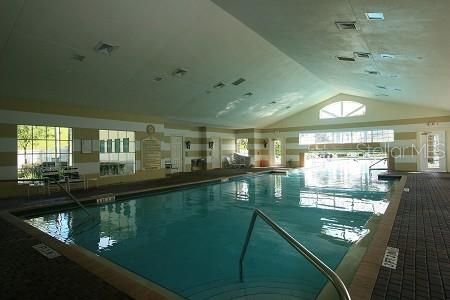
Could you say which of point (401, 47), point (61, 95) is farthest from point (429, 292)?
point (61, 95)

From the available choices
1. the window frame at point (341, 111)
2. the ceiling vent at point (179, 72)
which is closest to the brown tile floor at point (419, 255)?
the ceiling vent at point (179, 72)

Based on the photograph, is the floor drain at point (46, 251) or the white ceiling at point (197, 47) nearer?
the floor drain at point (46, 251)

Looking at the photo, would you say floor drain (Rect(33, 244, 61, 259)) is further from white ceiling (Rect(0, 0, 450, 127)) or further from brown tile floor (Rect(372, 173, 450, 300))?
white ceiling (Rect(0, 0, 450, 127))

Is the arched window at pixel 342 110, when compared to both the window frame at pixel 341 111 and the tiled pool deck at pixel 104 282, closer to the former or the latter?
the window frame at pixel 341 111

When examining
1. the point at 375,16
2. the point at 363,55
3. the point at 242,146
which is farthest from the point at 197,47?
the point at 242,146

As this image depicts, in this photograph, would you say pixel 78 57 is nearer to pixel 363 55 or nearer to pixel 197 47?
pixel 197 47

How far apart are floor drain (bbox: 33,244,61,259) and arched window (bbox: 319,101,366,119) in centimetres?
1552

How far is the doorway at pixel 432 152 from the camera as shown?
42.5 feet

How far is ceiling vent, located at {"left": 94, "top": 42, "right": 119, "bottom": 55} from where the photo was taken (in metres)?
6.16

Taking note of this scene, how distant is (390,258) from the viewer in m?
2.83

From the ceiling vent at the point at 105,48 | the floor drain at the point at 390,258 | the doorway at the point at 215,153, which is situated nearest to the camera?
the floor drain at the point at 390,258

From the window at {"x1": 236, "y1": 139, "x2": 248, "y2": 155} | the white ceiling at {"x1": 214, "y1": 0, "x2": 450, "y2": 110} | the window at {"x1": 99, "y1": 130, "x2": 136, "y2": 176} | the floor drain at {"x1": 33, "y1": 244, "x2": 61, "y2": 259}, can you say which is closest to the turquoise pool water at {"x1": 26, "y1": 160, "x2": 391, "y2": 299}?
the floor drain at {"x1": 33, "y1": 244, "x2": 61, "y2": 259}

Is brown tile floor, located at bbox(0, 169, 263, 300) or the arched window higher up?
the arched window

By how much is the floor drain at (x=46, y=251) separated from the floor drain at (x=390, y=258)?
327cm
